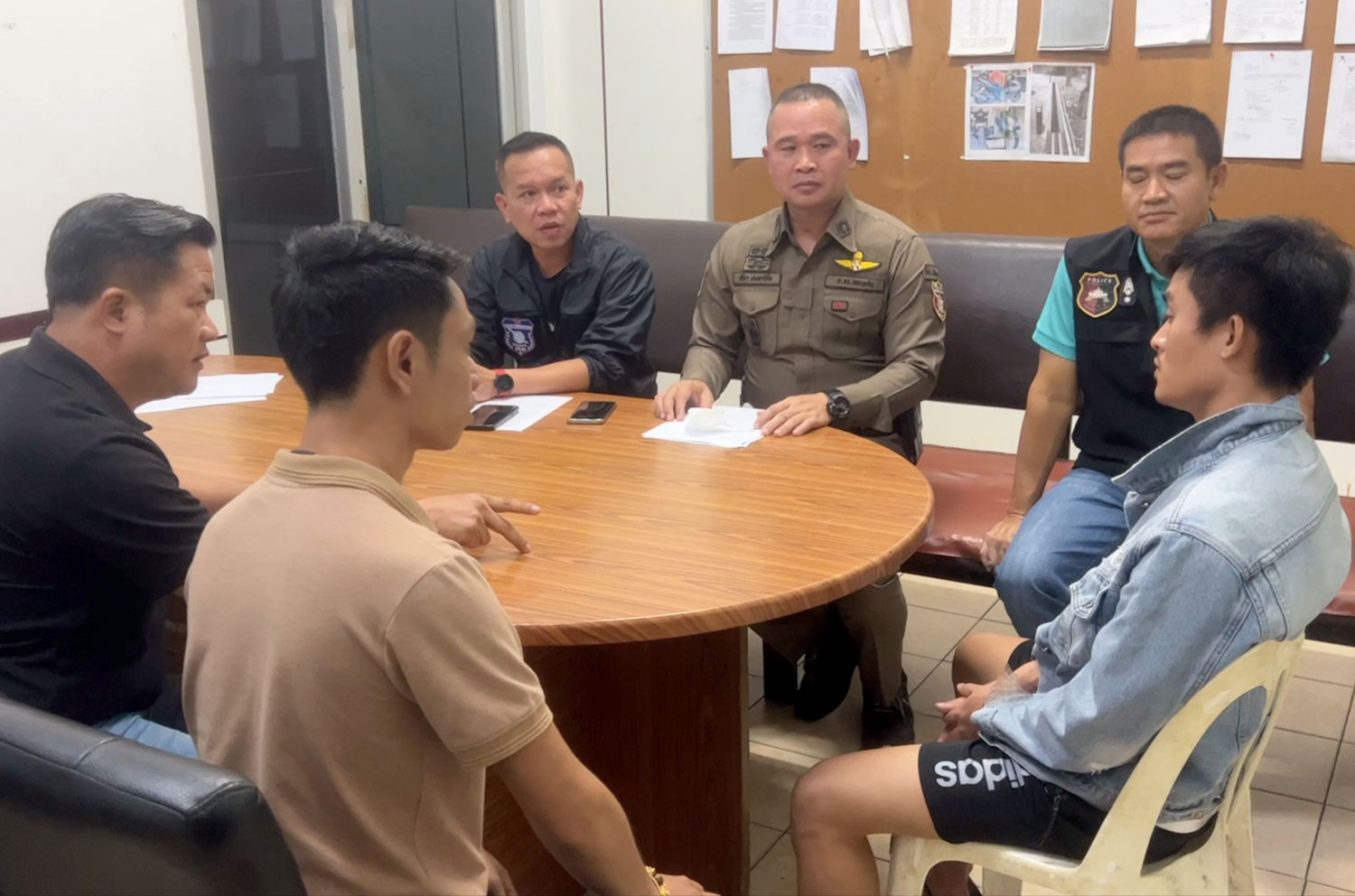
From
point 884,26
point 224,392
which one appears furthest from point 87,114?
point 884,26

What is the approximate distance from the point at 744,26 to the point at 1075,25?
109 cm

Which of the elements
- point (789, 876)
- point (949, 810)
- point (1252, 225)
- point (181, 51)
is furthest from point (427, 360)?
point (181, 51)

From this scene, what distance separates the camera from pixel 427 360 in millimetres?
1179

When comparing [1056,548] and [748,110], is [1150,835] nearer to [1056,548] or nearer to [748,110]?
[1056,548]

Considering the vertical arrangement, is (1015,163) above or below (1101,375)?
above

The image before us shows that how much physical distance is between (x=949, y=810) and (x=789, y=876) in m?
0.80

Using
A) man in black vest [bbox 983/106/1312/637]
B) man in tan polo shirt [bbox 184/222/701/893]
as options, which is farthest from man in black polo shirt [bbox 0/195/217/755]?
man in black vest [bbox 983/106/1312/637]

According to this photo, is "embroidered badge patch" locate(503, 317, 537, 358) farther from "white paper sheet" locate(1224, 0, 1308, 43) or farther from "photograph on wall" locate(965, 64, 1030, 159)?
"white paper sheet" locate(1224, 0, 1308, 43)

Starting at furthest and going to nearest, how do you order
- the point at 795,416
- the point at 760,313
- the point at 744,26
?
the point at 744,26
the point at 760,313
the point at 795,416

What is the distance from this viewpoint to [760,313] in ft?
9.28

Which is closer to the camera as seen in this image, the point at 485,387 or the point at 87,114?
the point at 485,387

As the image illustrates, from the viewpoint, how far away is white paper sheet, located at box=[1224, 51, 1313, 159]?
10.5 feet

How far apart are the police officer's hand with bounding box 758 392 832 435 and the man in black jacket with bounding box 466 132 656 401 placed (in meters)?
0.60

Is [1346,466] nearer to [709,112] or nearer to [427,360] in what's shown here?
[709,112]
